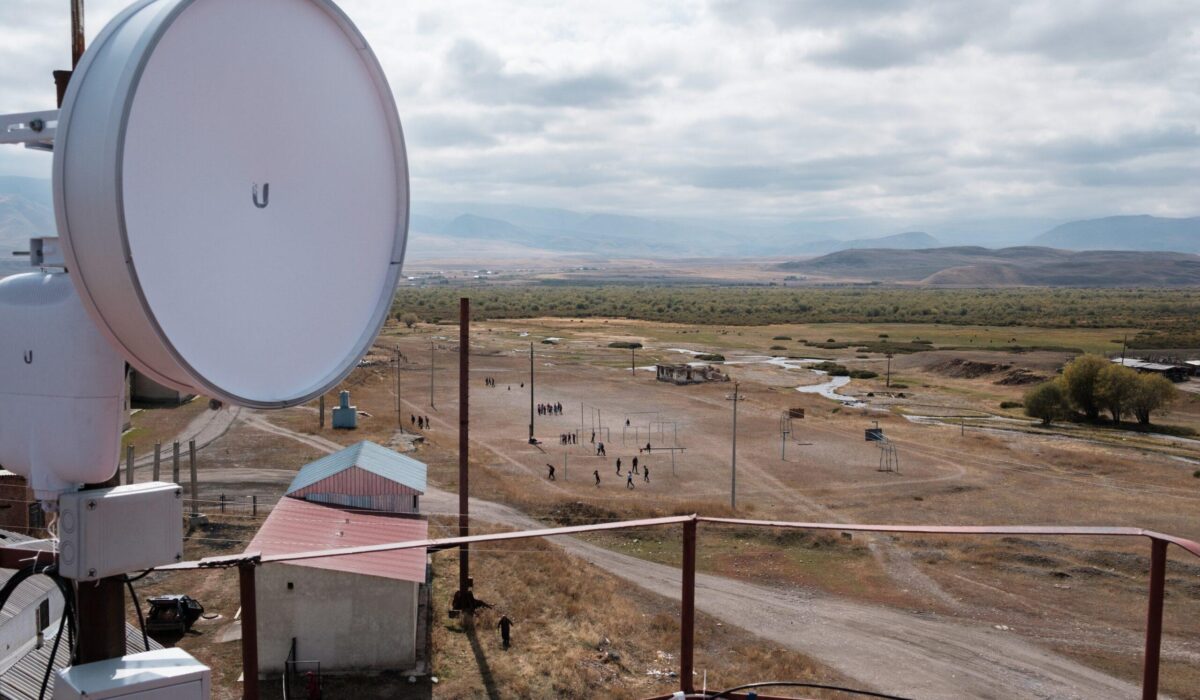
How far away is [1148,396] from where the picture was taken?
58812 mm

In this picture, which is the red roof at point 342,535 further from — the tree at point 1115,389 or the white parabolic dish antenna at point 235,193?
the tree at point 1115,389

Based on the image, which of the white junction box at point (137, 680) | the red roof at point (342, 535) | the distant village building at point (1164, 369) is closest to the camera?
the white junction box at point (137, 680)

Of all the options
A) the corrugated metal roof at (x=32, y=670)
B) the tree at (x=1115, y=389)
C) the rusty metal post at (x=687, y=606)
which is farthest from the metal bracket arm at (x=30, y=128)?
the tree at (x=1115, y=389)

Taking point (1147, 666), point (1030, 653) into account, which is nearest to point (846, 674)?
point (1030, 653)

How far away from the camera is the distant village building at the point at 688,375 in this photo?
73500mm

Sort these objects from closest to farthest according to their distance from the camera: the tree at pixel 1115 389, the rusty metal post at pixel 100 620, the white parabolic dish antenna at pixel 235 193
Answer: the white parabolic dish antenna at pixel 235 193 < the rusty metal post at pixel 100 620 < the tree at pixel 1115 389

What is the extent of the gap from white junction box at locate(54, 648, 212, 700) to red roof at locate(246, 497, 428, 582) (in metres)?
12.3

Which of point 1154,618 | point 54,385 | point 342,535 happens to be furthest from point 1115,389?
point 54,385

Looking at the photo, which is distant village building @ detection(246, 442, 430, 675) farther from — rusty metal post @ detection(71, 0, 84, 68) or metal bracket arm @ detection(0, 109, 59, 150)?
rusty metal post @ detection(71, 0, 84, 68)

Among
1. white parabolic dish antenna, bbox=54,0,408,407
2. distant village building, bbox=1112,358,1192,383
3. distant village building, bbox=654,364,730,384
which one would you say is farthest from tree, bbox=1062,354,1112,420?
white parabolic dish antenna, bbox=54,0,408,407

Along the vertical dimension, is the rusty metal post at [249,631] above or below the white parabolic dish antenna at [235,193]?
below

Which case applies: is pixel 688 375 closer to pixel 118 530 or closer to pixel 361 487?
pixel 361 487

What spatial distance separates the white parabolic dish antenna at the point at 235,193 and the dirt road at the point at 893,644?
16.8 meters

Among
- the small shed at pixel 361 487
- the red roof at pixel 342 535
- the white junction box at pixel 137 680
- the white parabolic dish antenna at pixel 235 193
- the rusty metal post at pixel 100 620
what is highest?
the white parabolic dish antenna at pixel 235 193
